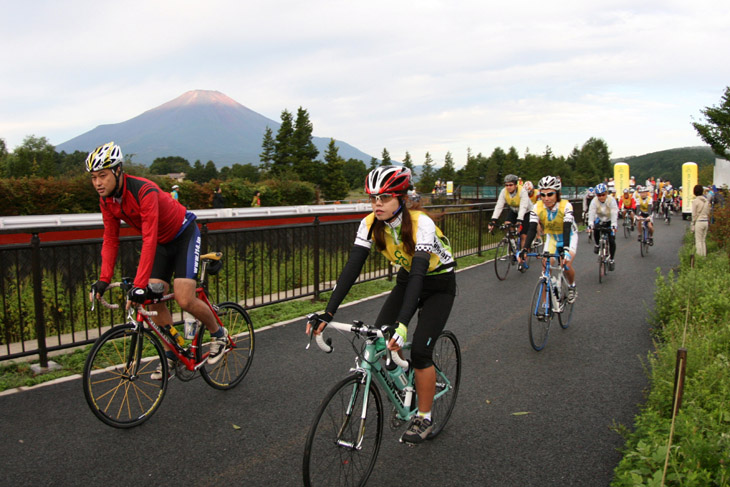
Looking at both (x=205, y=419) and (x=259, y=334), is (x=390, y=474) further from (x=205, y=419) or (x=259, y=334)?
(x=259, y=334)

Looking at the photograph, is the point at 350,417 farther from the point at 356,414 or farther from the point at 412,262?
the point at 412,262

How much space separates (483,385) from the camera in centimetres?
553

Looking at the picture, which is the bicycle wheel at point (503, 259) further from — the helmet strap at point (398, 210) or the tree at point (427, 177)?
the tree at point (427, 177)

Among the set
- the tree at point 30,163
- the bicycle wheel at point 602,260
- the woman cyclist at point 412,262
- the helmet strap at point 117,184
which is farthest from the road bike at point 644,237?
the tree at point 30,163

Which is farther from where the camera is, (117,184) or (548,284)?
(548,284)

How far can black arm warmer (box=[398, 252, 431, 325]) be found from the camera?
3340 millimetres

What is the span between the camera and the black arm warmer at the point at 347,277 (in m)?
3.53

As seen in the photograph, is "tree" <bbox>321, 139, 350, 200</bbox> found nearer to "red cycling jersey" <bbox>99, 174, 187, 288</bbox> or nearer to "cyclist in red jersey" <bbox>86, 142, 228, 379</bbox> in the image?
"cyclist in red jersey" <bbox>86, 142, 228, 379</bbox>

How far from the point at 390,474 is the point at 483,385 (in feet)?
6.82

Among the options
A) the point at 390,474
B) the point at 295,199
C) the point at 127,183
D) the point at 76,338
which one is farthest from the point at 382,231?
the point at 295,199

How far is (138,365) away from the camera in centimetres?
456

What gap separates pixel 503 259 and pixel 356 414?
9628mm

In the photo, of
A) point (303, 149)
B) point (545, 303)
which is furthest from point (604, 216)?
point (303, 149)

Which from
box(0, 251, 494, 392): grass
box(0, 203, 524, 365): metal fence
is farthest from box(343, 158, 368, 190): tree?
box(0, 203, 524, 365): metal fence
